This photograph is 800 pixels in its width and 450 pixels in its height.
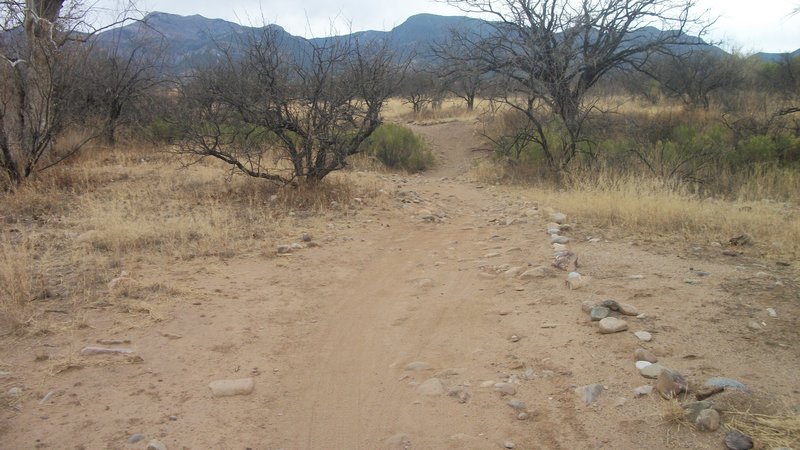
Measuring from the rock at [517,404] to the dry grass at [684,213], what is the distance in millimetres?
3522

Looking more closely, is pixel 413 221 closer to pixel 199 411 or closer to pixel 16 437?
pixel 199 411

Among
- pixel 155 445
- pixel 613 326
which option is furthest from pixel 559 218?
pixel 155 445

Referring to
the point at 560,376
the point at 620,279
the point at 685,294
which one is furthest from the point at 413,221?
the point at 560,376

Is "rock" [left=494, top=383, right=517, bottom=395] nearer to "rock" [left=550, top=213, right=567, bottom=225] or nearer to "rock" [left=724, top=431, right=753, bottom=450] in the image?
"rock" [left=724, top=431, right=753, bottom=450]

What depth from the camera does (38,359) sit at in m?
3.48

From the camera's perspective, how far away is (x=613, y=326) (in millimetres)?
3656

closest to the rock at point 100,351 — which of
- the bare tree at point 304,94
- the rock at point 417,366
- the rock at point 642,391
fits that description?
A: the rock at point 417,366

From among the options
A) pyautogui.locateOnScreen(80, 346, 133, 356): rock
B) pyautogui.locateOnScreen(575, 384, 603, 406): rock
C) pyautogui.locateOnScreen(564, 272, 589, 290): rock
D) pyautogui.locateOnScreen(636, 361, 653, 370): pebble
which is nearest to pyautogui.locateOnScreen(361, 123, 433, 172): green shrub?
pyautogui.locateOnScreen(564, 272, 589, 290): rock

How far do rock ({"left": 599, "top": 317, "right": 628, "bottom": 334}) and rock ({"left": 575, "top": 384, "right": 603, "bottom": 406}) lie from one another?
67cm

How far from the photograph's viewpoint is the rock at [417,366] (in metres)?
3.52

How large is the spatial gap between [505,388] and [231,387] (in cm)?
159

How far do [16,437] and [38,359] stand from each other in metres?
0.83

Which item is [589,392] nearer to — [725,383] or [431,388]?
[725,383]

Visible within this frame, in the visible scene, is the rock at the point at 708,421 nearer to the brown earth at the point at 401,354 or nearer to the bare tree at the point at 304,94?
the brown earth at the point at 401,354
